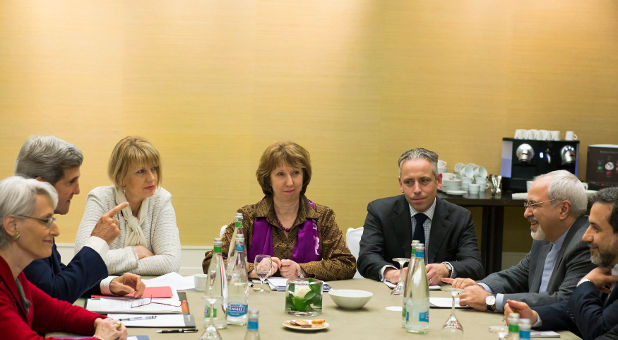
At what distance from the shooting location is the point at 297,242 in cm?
358

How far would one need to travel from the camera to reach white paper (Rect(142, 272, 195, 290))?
3.01 metres

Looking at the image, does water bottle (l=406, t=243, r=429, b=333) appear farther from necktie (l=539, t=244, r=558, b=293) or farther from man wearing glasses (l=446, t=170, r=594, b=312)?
necktie (l=539, t=244, r=558, b=293)

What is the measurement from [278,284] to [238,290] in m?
0.65

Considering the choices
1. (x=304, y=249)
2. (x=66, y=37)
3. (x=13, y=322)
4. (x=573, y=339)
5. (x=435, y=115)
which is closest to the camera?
(x=13, y=322)

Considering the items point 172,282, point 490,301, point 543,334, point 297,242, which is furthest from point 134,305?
point 543,334

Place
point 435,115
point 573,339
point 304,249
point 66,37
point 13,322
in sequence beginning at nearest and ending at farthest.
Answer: point 13,322
point 573,339
point 304,249
point 66,37
point 435,115

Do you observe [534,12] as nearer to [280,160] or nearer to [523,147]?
[523,147]

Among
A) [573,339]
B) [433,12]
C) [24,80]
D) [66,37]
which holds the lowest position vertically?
[573,339]

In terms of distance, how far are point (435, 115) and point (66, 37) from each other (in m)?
3.20

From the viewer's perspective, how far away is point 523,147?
593cm

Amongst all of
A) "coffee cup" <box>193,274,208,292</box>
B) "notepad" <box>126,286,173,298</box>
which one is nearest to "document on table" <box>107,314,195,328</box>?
"notepad" <box>126,286,173,298</box>

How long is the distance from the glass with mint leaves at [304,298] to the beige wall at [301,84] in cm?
351

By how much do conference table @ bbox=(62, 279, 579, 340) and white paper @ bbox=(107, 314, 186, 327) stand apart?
4cm

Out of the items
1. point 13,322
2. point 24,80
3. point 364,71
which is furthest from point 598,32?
point 13,322
